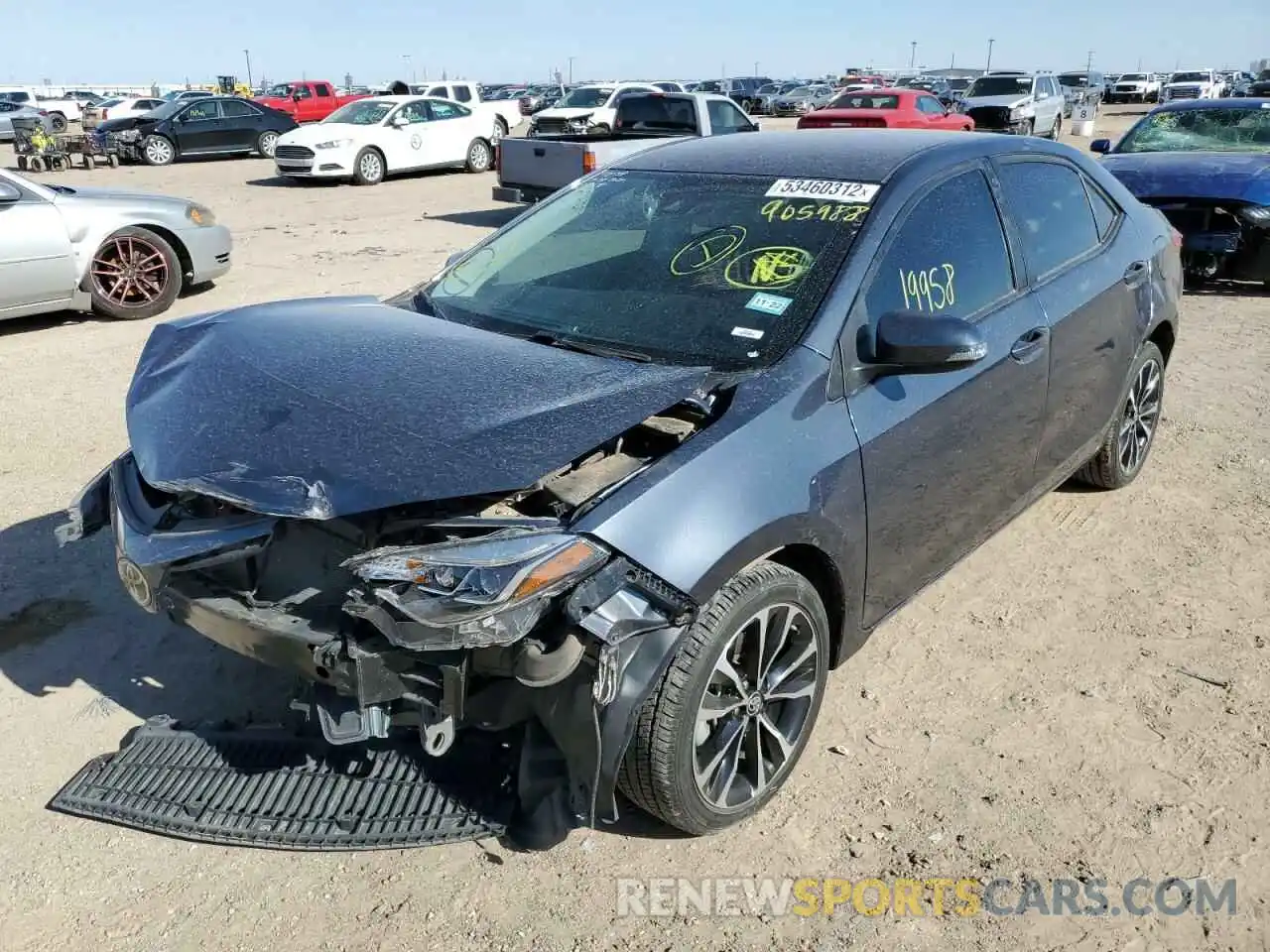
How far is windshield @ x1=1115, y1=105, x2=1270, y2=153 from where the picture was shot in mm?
10070

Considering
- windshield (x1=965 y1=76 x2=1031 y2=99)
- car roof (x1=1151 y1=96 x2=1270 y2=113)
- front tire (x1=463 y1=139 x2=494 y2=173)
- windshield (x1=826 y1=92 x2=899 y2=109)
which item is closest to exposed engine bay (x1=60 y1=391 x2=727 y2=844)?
car roof (x1=1151 y1=96 x2=1270 y2=113)

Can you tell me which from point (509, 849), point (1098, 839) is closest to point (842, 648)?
point (1098, 839)

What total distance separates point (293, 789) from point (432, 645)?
0.94m

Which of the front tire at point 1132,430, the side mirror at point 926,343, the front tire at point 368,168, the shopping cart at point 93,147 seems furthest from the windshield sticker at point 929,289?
the shopping cart at point 93,147

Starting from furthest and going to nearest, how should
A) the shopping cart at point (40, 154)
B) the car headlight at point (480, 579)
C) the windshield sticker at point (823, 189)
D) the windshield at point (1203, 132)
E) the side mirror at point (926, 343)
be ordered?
the shopping cart at point (40, 154)
the windshield at point (1203, 132)
the windshield sticker at point (823, 189)
the side mirror at point (926, 343)
the car headlight at point (480, 579)

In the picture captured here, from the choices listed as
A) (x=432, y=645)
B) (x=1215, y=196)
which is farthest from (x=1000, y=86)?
(x=432, y=645)

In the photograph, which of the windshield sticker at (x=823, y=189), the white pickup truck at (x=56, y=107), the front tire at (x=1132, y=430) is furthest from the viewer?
the white pickup truck at (x=56, y=107)

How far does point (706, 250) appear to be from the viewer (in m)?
3.39

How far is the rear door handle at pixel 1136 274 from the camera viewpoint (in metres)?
4.33

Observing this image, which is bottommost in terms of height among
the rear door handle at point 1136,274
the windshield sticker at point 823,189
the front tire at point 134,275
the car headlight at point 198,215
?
the front tire at point 134,275

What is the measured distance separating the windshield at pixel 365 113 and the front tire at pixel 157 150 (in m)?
5.42

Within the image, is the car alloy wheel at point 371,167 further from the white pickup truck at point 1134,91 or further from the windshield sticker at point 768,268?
the white pickup truck at point 1134,91

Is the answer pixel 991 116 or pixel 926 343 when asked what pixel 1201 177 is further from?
pixel 991 116

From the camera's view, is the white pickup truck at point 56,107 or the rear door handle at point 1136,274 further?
the white pickup truck at point 56,107
